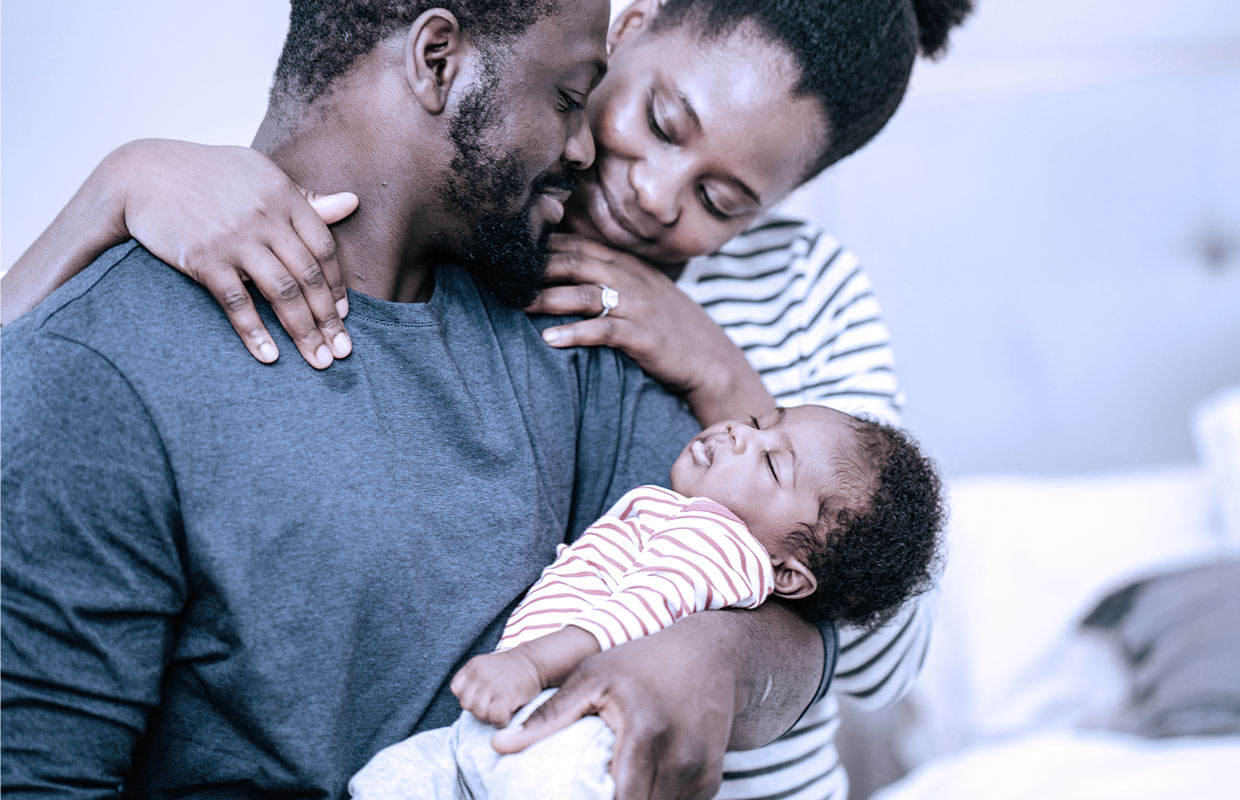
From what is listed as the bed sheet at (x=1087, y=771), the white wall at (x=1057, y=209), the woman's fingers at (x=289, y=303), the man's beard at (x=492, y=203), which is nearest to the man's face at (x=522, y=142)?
the man's beard at (x=492, y=203)

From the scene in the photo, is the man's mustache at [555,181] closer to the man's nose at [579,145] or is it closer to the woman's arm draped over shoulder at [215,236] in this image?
the man's nose at [579,145]

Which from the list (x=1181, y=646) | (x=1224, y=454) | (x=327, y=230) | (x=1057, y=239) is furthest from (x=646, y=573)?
(x=1057, y=239)

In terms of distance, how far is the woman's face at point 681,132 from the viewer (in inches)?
49.9

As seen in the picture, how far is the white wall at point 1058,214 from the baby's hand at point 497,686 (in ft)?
6.56

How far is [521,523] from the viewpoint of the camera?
1047mm

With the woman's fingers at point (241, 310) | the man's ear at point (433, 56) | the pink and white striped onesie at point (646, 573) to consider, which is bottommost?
the pink and white striped onesie at point (646, 573)

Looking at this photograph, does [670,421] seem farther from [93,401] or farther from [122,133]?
[122,133]

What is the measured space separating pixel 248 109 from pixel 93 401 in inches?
24.4

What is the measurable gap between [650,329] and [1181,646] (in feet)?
4.73

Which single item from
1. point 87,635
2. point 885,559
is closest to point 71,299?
point 87,635

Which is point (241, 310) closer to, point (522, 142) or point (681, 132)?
point (522, 142)

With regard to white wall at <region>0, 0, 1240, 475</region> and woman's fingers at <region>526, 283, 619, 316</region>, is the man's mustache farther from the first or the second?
white wall at <region>0, 0, 1240, 475</region>

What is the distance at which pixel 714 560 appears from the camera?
101 cm

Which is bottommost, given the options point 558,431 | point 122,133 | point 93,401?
point 93,401
